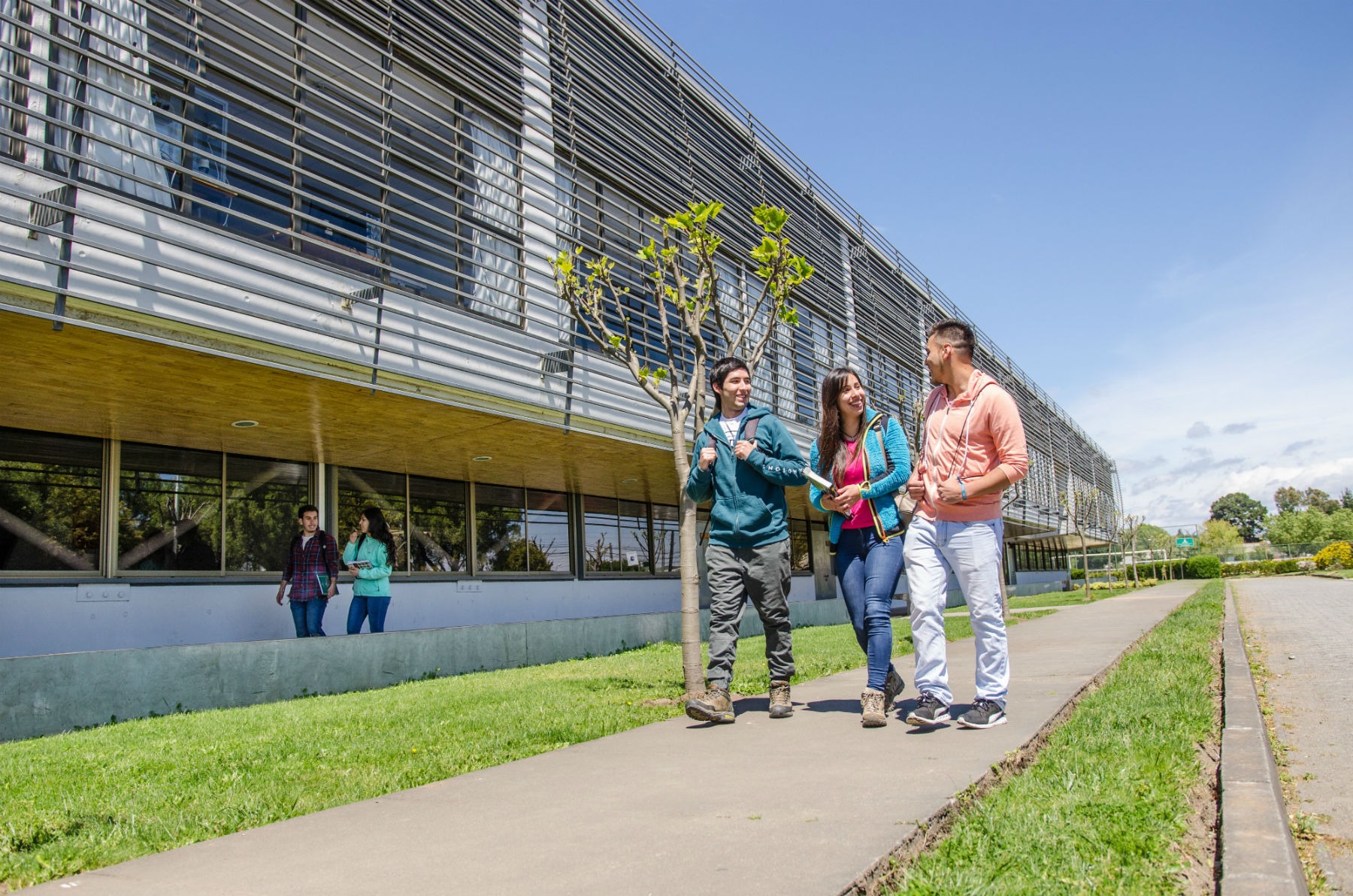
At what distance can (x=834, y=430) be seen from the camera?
518cm

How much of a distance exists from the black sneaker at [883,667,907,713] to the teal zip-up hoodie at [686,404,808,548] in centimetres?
93

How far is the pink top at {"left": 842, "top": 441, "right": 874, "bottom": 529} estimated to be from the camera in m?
4.97

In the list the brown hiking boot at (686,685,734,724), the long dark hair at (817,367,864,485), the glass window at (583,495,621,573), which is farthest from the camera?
the glass window at (583,495,621,573)

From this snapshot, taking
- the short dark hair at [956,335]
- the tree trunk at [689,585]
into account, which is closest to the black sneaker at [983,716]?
the short dark hair at [956,335]

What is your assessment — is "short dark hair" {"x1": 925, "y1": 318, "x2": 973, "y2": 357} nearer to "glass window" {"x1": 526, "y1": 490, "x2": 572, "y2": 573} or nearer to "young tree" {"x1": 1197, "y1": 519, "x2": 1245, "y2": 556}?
"glass window" {"x1": 526, "y1": 490, "x2": 572, "y2": 573}

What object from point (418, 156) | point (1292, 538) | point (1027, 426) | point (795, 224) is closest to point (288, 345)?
point (418, 156)

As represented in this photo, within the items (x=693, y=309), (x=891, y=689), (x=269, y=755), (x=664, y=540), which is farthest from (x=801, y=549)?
(x=269, y=755)

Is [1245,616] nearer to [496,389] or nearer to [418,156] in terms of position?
[496,389]

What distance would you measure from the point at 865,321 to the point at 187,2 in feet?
55.5

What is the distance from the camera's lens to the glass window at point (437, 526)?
1362cm

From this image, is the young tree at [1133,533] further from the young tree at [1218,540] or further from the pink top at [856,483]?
the young tree at [1218,540]

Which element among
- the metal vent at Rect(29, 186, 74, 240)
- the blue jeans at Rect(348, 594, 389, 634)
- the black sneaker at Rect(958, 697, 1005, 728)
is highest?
the metal vent at Rect(29, 186, 74, 240)

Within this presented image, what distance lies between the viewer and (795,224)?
1944 cm

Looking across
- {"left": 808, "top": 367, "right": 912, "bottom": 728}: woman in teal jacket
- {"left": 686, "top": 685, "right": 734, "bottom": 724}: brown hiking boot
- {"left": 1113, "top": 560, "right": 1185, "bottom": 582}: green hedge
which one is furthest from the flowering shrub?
{"left": 686, "top": 685, "right": 734, "bottom": 724}: brown hiking boot
